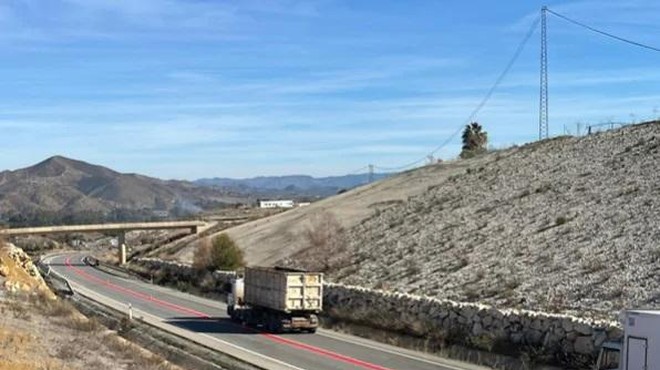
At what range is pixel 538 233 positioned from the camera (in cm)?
4384

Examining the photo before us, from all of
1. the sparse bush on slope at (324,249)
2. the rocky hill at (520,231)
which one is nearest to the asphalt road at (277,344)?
the rocky hill at (520,231)

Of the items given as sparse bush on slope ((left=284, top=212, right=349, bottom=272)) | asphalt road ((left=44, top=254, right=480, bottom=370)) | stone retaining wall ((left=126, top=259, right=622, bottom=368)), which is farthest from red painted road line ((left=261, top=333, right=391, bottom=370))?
sparse bush on slope ((left=284, top=212, right=349, bottom=272))

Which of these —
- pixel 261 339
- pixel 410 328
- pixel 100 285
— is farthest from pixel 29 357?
pixel 100 285

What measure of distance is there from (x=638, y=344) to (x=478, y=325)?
1423 centimetres

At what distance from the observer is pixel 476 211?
5484 cm

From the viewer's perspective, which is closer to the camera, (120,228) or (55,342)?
(55,342)

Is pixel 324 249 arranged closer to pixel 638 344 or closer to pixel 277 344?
pixel 277 344

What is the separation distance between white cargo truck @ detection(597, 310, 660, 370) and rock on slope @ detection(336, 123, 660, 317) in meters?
12.0

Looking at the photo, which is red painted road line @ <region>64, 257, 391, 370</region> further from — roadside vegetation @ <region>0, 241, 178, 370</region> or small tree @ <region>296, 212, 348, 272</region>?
small tree @ <region>296, 212, 348, 272</region>

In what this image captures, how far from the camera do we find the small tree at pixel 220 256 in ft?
211

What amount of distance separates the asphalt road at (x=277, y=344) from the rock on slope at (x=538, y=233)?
533 cm

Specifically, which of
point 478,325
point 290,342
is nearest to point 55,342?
point 290,342

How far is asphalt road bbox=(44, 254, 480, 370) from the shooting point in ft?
89.1

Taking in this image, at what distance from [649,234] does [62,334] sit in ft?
77.1
